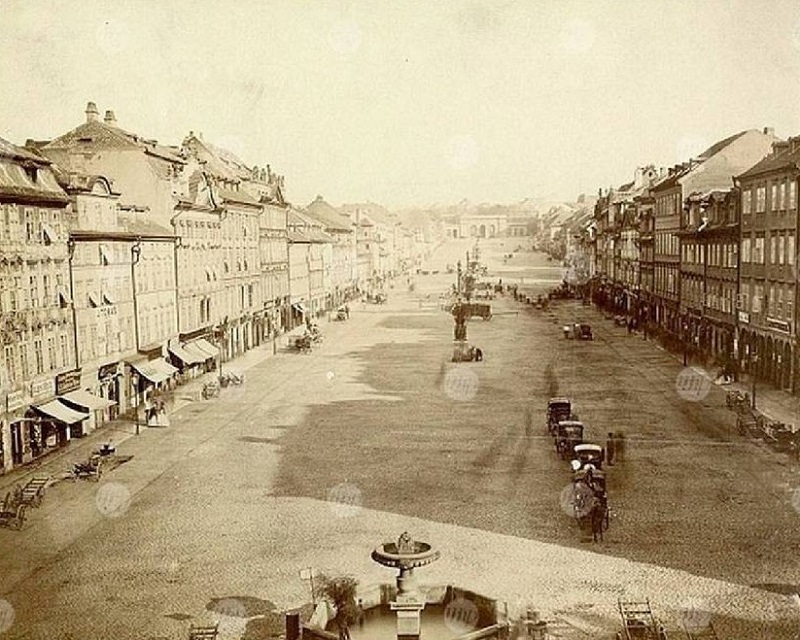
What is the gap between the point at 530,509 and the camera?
28062mm

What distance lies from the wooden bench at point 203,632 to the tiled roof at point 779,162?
123 feet

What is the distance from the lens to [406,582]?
773 inches

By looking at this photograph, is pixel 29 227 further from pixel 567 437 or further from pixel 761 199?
pixel 761 199

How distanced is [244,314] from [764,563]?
5281 cm

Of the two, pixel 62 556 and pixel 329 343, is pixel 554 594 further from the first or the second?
pixel 329 343

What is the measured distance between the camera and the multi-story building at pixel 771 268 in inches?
1847

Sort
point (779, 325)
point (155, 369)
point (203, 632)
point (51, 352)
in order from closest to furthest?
point (203, 632)
point (51, 352)
point (779, 325)
point (155, 369)

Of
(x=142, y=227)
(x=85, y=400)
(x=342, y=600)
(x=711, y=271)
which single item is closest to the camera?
(x=342, y=600)

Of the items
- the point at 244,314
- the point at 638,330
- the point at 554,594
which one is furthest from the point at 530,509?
the point at 638,330

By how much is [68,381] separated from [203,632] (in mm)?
22285

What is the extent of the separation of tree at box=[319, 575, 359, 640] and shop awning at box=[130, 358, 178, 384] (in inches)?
1078

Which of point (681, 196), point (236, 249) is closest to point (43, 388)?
point (236, 249)

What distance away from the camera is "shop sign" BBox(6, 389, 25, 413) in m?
34.3

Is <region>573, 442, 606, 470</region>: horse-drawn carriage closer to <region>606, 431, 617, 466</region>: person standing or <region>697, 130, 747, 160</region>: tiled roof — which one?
<region>606, 431, 617, 466</region>: person standing
